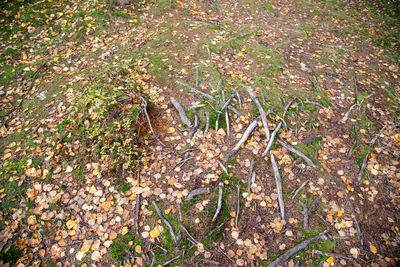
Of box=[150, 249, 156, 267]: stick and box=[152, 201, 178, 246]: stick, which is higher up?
box=[152, 201, 178, 246]: stick

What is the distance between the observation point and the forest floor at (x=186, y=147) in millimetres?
3340

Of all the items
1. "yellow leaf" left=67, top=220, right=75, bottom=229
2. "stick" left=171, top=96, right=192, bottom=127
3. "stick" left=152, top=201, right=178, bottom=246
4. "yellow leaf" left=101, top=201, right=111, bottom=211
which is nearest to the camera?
"stick" left=152, top=201, right=178, bottom=246

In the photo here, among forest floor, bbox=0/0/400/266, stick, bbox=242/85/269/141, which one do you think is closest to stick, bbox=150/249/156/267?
forest floor, bbox=0/0/400/266

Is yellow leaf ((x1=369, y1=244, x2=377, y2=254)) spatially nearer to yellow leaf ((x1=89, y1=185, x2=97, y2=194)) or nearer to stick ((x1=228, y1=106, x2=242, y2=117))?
stick ((x1=228, y1=106, x2=242, y2=117))

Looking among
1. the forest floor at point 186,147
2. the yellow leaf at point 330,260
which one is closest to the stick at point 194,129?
the forest floor at point 186,147

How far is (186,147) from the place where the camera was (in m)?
4.23

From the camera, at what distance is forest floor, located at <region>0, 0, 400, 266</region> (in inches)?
131

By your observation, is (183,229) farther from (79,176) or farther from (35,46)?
(35,46)

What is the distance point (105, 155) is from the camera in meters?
3.88

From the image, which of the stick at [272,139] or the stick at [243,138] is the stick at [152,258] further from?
the stick at [272,139]

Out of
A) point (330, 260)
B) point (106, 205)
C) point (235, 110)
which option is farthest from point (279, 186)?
point (106, 205)

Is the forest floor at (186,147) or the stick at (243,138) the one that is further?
the stick at (243,138)

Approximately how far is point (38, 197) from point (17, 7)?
7220mm

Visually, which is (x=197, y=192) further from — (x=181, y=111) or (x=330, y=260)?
Result: (x=330, y=260)
